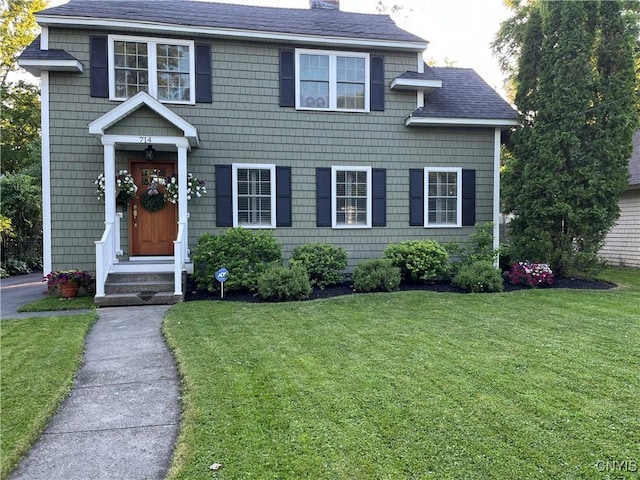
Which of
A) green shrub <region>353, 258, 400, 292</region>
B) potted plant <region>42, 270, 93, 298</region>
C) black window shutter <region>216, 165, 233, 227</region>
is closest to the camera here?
potted plant <region>42, 270, 93, 298</region>

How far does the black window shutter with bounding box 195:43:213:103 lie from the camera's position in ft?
29.0

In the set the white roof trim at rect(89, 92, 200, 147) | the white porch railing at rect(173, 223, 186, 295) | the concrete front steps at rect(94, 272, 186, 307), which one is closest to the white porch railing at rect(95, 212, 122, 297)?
the concrete front steps at rect(94, 272, 186, 307)

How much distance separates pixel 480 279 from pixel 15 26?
24626 mm

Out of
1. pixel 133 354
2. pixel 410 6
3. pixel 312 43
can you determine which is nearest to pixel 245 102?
pixel 312 43

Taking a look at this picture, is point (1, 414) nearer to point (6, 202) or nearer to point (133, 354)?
point (133, 354)

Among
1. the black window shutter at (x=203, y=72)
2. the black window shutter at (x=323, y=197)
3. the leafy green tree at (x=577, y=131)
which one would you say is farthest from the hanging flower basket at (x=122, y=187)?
the leafy green tree at (x=577, y=131)

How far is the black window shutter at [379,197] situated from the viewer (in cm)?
967

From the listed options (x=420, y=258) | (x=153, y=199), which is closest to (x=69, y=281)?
(x=153, y=199)

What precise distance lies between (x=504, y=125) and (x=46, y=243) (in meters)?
9.96

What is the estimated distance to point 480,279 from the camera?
816 cm

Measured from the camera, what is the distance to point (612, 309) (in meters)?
6.57

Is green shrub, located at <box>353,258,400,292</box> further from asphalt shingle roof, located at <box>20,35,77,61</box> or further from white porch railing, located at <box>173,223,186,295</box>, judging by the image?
asphalt shingle roof, located at <box>20,35,77,61</box>

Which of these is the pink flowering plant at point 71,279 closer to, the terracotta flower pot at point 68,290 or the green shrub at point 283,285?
the terracotta flower pot at point 68,290

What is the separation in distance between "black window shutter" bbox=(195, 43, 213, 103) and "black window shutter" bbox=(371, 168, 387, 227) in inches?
155
